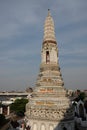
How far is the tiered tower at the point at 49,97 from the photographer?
19.8m

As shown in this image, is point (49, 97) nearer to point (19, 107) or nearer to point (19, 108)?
point (19, 108)

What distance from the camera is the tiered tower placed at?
19.8 m

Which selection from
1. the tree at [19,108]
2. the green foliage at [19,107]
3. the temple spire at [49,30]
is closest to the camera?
the temple spire at [49,30]

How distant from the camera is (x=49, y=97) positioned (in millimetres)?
20906

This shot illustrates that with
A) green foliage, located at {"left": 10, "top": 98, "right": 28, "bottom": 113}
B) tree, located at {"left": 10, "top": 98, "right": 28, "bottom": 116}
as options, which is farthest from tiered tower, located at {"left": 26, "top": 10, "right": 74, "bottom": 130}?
green foliage, located at {"left": 10, "top": 98, "right": 28, "bottom": 113}

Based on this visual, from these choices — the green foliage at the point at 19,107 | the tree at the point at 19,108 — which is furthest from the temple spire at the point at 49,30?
the green foliage at the point at 19,107

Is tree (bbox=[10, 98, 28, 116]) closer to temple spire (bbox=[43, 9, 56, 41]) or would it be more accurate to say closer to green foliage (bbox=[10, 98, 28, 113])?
green foliage (bbox=[10, 98, 28, 113])

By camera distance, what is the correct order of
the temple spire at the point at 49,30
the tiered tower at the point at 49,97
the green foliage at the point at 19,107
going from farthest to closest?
the green foliage at the point at 19,107, the temple spire at the point at 49,30, the tiered tower at the point at 49,97

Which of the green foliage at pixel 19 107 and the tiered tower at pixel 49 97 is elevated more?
the tiered tower at pixel 49 97

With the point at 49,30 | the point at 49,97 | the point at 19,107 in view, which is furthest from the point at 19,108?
the point at 49,30

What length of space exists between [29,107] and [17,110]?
25661 millimetres

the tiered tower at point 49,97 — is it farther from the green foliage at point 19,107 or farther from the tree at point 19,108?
the green foliage at point 19,107

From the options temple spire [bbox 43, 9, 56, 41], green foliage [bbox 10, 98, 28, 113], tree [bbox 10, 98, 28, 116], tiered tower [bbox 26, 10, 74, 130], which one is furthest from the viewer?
green foliage [bbox 10, 98, 28, 113]

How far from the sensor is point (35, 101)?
21266 mm
